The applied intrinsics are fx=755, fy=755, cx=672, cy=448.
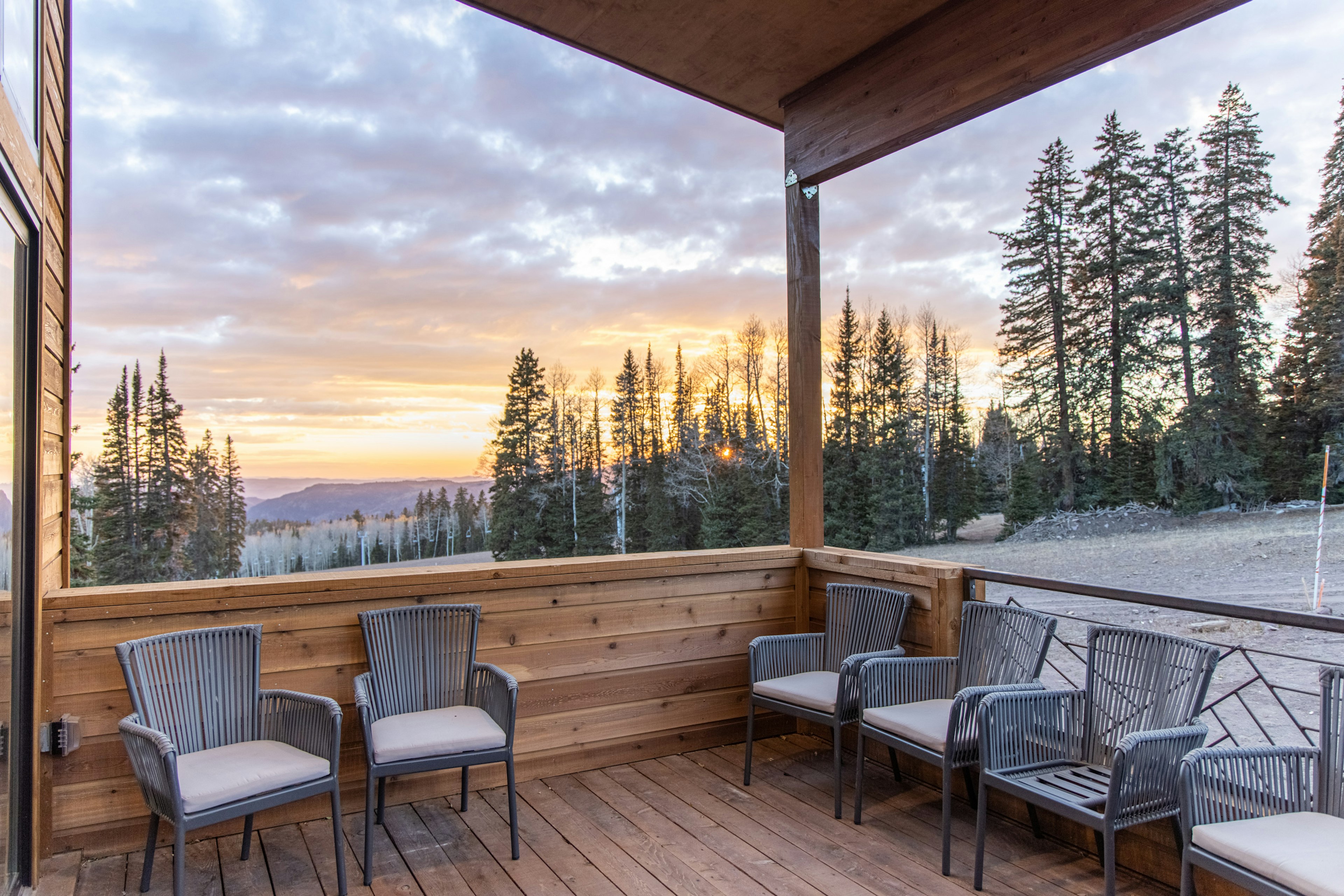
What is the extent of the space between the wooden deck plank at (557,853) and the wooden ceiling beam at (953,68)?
3011mm

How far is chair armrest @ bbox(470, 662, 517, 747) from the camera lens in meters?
2.46

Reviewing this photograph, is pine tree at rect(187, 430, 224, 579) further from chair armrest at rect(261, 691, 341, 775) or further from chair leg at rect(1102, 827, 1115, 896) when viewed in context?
chair leg at rect(1102, 827, 1115, 896)

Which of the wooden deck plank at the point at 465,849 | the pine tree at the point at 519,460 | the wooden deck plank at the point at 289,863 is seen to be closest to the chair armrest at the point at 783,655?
the wooden deck plank at the point at 465,849

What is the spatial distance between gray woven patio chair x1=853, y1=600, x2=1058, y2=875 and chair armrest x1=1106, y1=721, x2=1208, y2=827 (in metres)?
0.41

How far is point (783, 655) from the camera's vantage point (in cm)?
325

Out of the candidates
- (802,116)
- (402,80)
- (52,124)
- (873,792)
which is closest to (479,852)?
(873,792)

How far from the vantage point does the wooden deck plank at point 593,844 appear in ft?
7.38

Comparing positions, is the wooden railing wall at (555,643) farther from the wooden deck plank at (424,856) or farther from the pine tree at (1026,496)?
the pine tree at (1026,496)

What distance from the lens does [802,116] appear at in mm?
3723

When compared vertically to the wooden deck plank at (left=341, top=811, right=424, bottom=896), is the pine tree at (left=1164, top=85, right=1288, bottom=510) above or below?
above

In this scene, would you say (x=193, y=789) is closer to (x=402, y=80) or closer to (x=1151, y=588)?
(x=402, y=80)

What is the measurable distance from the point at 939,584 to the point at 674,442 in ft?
14.0

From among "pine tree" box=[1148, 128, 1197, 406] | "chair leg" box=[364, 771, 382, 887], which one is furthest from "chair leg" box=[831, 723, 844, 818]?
"pine tree" box=[1148, 128, 1197, 406]

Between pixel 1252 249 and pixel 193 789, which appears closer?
pixel 193 789
